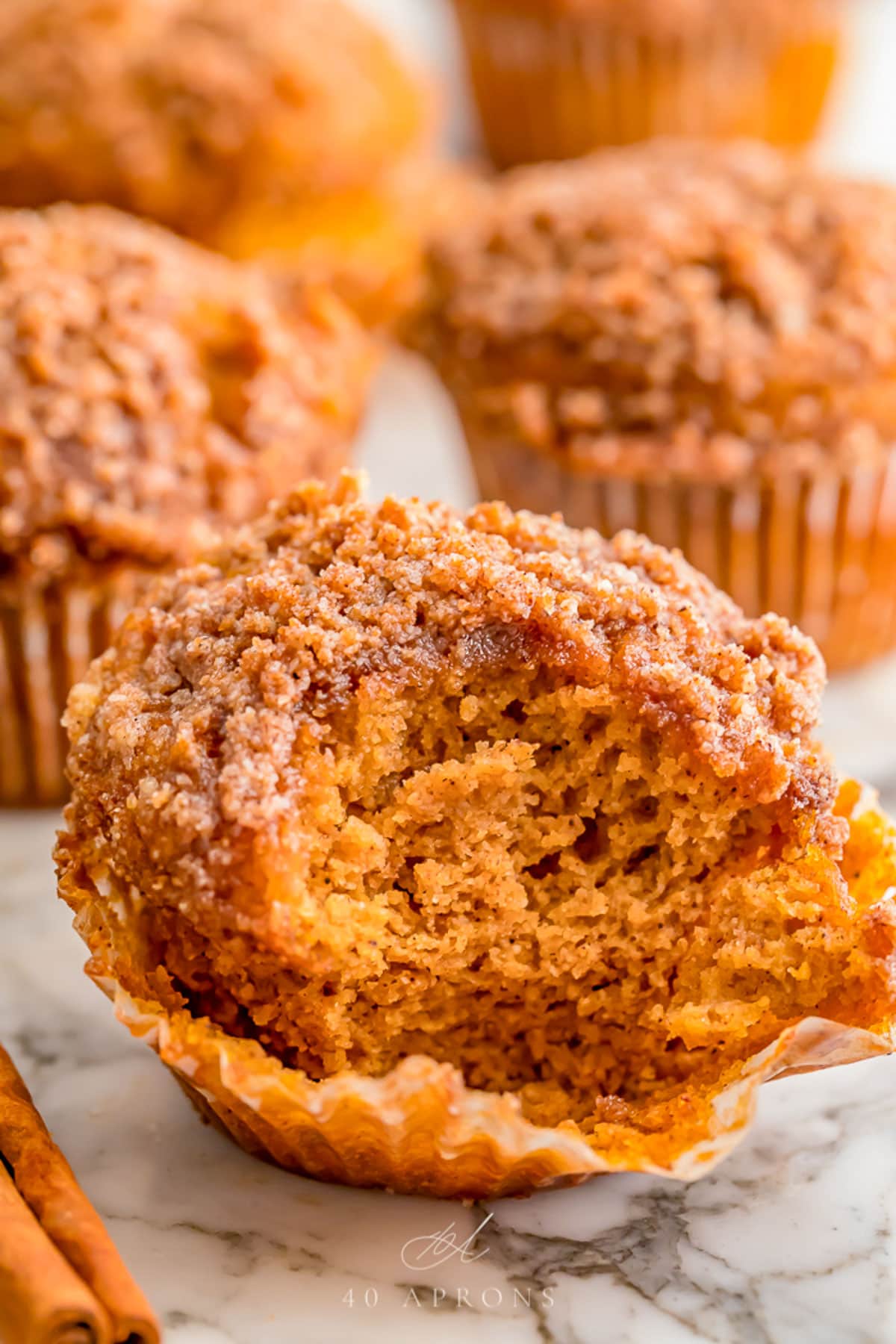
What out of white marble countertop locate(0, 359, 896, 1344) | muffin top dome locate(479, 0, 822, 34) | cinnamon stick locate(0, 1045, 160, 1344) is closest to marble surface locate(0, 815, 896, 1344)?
white marble countertop locate(0, 359, 896, 1344)

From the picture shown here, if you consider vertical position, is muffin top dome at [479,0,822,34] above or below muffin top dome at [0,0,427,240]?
above

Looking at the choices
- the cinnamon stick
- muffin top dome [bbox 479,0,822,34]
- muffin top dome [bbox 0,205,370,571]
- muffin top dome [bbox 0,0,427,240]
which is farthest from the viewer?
muffin top dome [bbox 479,0,822,34]

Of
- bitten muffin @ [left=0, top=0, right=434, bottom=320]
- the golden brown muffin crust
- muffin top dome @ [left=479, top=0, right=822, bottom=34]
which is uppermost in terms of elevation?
muffin top dome @ [left=479, top=0, right=822, bottom=34]

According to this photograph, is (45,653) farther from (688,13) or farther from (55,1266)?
(688,13)

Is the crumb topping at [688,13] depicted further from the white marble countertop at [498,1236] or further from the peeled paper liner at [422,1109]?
the peeled paper liner at [422,1109]

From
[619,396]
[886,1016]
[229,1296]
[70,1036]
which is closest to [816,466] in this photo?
[619,396]

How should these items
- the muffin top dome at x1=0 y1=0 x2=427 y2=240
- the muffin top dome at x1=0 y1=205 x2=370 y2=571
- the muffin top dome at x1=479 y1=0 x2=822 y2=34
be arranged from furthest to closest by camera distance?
the muffin top dome at x1=479 y1=0 x2=822 y2=34 → the muffin top dome at x1=0 y1=0 x2=427 y2=240 → the muffin top dome at x1=0 y1=205 x2=370 y2=571

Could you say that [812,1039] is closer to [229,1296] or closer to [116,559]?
[229,1296]

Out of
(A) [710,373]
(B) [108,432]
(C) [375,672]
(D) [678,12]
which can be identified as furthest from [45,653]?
(D) [678,12]

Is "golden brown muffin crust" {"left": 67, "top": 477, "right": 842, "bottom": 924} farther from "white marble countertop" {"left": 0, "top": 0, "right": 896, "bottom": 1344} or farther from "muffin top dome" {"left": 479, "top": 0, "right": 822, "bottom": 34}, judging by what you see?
"muffin top dome" {"left": 479, "top": 0, "right": 822, "bottom": 34}
